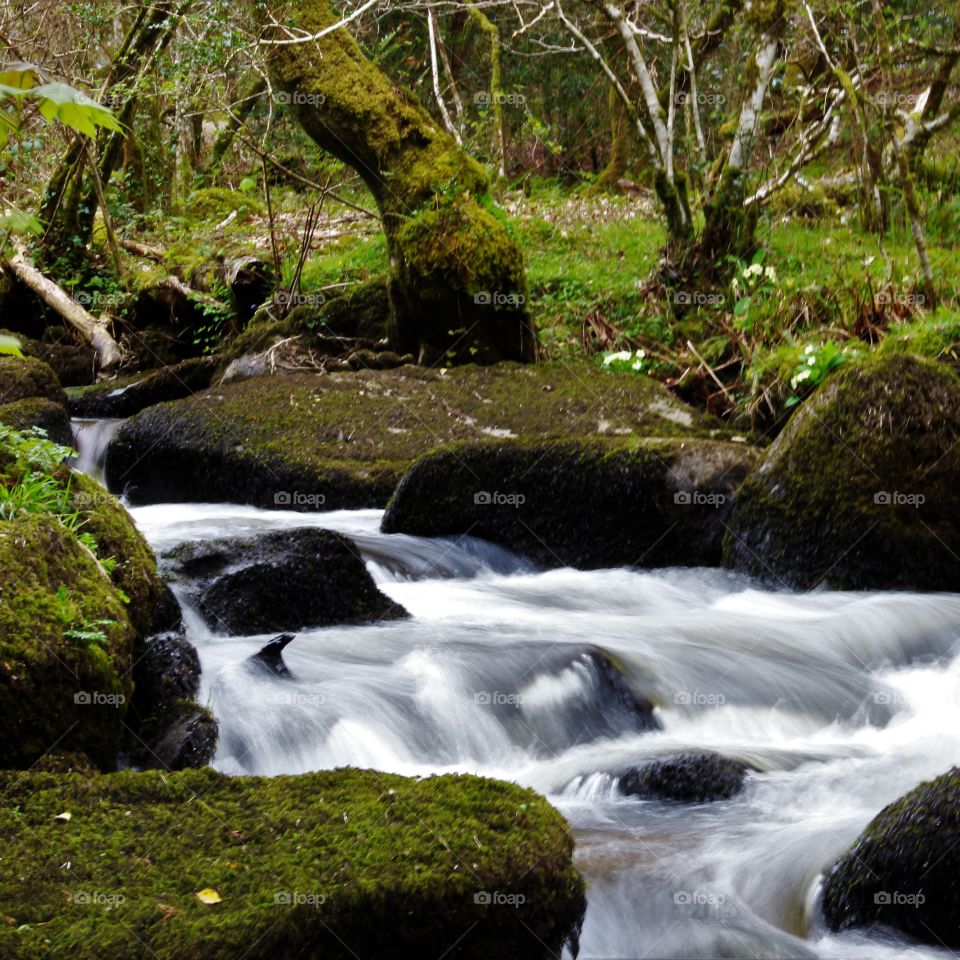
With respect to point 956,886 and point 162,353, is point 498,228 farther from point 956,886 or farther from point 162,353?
point 956,886

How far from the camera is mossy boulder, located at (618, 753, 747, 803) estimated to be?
4.38m

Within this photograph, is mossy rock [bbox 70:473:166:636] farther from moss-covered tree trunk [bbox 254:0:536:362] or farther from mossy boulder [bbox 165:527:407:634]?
moss-covered tree trunk [bbox 254:0:536:362]

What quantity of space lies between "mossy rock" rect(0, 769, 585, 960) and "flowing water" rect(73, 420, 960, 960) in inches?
24.0

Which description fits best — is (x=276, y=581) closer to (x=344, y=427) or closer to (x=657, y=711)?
(x=657, y=711)

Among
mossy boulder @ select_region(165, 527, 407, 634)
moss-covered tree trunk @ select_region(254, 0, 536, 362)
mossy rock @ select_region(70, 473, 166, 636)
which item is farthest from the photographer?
moss-covered tree trunk @ select_region(254, 0, 536, 362)

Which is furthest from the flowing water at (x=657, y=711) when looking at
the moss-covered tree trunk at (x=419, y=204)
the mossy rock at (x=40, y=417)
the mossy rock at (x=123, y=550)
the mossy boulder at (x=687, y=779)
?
the moss-covered tree trunk at (x=419, y=204)

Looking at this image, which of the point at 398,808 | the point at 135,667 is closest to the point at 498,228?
the point at 135,667

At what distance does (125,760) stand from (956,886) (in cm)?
271

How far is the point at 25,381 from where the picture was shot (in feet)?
34.0

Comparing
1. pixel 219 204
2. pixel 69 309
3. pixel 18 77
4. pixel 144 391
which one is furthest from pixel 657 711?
pixel 219 204

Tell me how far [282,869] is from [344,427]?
680cm

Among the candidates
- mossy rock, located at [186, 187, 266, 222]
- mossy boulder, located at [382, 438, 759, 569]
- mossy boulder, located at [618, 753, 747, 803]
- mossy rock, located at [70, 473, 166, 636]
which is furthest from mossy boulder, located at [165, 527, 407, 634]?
mossy rock, located at [186, 187, 266, 222]

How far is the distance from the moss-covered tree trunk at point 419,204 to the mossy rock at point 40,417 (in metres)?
3.22

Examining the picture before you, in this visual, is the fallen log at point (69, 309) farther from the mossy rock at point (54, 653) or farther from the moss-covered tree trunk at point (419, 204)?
the mossy rock at point (54, 653)
